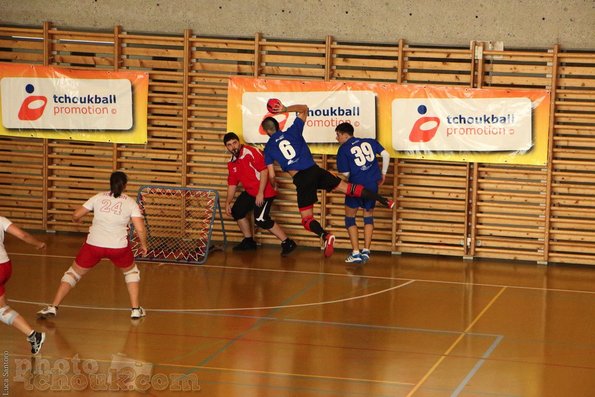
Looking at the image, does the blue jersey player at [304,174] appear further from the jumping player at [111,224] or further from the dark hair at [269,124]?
the jumping player at [111,224]

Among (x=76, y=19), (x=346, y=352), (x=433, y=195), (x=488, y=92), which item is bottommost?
(x=346, y=352)

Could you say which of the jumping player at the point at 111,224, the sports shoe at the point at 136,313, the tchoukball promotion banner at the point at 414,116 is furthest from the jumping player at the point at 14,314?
the tchoukball promotion banner at the point at 414,116

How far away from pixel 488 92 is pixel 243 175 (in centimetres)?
382

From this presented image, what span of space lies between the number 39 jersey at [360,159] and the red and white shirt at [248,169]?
4.17ft

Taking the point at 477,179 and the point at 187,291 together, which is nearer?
the point at 187,291

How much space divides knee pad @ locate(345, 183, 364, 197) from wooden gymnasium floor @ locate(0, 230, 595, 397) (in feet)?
3.39

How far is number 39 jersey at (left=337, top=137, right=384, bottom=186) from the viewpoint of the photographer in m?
13.9

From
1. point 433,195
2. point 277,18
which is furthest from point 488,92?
point 277,18

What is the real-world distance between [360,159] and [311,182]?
82 cm

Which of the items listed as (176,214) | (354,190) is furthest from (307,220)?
(176,214)

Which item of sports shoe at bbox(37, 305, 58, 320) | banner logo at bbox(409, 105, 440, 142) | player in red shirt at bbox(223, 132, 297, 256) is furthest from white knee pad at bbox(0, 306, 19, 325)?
banner logo at bbox(409, 105, 440, 142)

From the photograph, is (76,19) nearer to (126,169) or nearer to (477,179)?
(126,169)

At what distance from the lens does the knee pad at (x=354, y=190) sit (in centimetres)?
1352

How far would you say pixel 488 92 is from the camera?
47.8 feet
